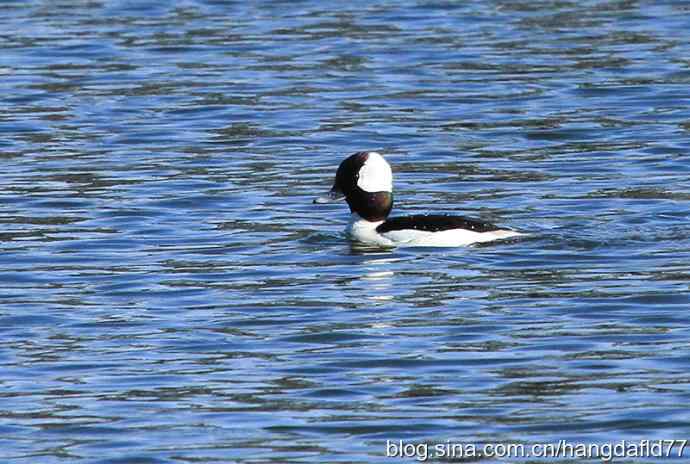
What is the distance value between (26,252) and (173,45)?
12.5 metres

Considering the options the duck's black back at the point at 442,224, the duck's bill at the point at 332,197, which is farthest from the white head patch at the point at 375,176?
the duck's black back at the point at 442,224

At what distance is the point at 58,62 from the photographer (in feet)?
88.0

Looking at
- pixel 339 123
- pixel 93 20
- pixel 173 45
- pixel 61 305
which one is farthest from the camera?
pixel 93 20

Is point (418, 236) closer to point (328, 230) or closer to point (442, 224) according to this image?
point (442, 224)

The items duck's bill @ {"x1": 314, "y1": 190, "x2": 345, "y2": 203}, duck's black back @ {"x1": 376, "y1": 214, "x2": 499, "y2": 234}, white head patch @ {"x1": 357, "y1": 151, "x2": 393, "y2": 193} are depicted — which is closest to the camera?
duck's black back @ {"x1": 376, "y1": 214, "x2": 499, "y2": 234}

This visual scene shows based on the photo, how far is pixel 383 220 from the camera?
1673 cm

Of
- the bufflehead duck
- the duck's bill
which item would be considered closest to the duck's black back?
the bufflehead duck

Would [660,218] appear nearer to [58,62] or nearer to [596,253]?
[596,253]

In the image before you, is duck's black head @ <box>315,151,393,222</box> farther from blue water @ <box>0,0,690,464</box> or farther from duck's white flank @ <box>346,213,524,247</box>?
blue water @ <box>0,0,690,464</box>

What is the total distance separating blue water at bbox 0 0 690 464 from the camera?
10656mm

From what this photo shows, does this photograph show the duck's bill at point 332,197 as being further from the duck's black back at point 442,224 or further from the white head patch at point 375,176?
the duck's black back at point 442,224

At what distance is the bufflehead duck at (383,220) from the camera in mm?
15625

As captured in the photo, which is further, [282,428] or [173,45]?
[173,45]

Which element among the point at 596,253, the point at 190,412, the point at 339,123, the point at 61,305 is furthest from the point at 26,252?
the point at 339,123
